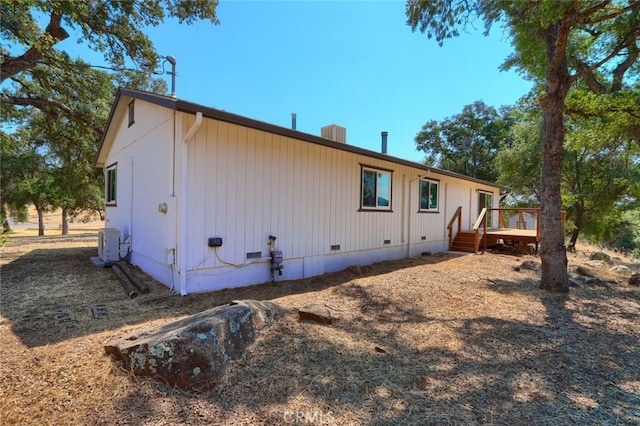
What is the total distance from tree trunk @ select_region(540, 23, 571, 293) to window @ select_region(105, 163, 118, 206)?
1015 cm

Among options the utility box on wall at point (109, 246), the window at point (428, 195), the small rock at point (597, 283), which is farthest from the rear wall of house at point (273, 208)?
the small rock at point (597, 283)

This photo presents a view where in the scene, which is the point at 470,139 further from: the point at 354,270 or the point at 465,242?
the point at 354,270

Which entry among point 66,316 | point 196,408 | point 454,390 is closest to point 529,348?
point 454,390

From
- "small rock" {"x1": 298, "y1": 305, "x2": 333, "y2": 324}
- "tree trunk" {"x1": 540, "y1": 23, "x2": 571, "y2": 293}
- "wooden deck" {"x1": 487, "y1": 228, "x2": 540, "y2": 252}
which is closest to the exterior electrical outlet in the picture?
"small rock" {"x1": 298, "y1": 305, "x2": 333, "y2": 324}

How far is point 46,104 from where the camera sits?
9789 millimetres

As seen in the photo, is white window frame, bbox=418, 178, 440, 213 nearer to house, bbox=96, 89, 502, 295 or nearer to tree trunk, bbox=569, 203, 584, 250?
house, bbox=96, 89, 502, 295

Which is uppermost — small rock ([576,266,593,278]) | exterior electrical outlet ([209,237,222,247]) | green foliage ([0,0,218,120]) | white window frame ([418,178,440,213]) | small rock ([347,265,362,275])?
green foliage ([0,0,218,120])

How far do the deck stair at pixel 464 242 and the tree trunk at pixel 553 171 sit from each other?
5.70 meters

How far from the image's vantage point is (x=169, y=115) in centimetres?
511

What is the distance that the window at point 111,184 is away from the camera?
869 cm

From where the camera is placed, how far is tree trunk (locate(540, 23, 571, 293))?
5.16 m

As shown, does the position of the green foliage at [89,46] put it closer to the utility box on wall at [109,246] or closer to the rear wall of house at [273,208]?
the utility box on wall at [109,246]

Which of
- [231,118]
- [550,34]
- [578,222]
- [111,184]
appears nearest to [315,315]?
[231,118]

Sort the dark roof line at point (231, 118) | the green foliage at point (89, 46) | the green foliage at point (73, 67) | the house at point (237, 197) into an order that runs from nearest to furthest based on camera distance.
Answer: the dark roof line at point (231, 118) < the house at point (237, 197) < the green foliage at point (73, 67) < the green foliage at point (89, 46)
